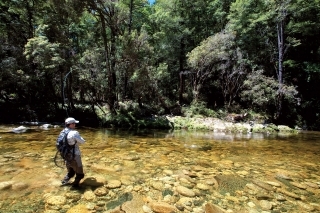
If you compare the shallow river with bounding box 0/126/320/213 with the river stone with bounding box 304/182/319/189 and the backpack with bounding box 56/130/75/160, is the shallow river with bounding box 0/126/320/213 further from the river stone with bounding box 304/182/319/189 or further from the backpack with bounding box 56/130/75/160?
the backpack with bounding box 56/130/75/160

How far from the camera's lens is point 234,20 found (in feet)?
67.1

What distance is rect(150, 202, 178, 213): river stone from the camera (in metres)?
4.00

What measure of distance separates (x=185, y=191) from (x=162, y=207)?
873 millimetres

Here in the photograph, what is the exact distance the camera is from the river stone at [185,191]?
15.4ft

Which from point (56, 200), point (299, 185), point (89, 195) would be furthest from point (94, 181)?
point (299, 185)

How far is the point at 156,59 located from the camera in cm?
2016

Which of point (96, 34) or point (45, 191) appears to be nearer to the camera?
point (45, 191)

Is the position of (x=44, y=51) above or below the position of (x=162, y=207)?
above

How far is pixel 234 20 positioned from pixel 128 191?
1997 centimetres

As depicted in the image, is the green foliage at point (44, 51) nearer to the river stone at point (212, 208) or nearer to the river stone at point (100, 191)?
the river stone at point (100, 191)

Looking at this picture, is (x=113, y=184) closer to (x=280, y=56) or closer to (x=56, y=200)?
(x=56, y=200)

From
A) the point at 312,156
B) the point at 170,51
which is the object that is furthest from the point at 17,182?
the point at 170,51

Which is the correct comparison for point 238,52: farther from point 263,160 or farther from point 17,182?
point 17,182

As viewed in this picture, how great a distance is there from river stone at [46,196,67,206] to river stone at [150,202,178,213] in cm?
165
